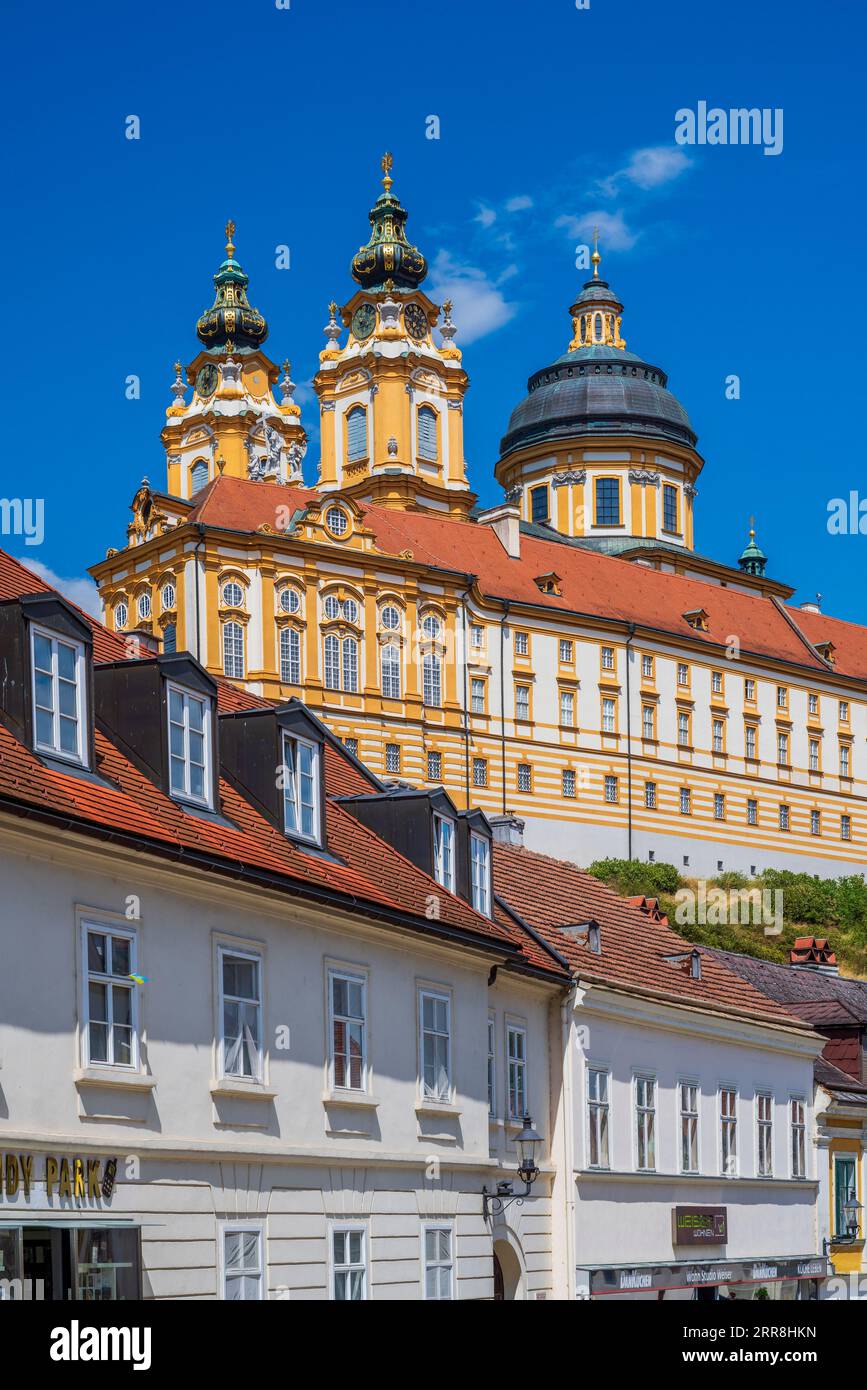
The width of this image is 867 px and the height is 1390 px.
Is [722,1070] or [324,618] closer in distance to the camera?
[722,1070]

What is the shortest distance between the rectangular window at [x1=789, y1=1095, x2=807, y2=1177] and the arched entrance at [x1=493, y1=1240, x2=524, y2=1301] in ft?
32.0

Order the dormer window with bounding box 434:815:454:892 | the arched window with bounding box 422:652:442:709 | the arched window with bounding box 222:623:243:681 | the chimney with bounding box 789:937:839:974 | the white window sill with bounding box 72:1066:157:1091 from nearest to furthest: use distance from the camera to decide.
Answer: the white window sill with bounding box 72:1066:157:1091 → the dormer window with bounding box 434:815:454:892 → the chimney with bounding box 789:937:839:974 → the arched window with bounding box 222:623:243:681 → the arched window with bounding box 422:652:442:709

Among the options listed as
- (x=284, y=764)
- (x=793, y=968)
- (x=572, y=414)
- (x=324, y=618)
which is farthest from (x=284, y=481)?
(x=284, y=764)

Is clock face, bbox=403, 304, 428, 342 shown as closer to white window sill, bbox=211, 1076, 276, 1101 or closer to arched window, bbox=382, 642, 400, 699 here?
arched window, bbox=382, 642, 400, 699

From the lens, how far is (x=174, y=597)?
265ft

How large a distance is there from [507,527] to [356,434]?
1242cm

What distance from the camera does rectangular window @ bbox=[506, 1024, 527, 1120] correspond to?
89.6ft

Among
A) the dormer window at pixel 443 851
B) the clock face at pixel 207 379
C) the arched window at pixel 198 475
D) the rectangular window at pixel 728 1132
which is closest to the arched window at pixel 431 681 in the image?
the arched window at pixel 198 475

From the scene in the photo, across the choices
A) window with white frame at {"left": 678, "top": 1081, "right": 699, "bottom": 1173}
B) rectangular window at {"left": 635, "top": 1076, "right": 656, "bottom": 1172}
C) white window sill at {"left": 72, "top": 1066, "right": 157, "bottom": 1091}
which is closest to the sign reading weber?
window with white frame at {"left": 678, "top": 1081, "right": 699, "bottom": 1173}

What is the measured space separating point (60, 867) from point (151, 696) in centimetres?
283

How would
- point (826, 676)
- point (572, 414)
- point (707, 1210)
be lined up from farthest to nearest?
point (572, 414) → point (826, 676) → point (707, 1210)

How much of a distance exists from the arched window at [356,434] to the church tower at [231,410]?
19809 mm

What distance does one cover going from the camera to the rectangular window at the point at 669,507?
114m
